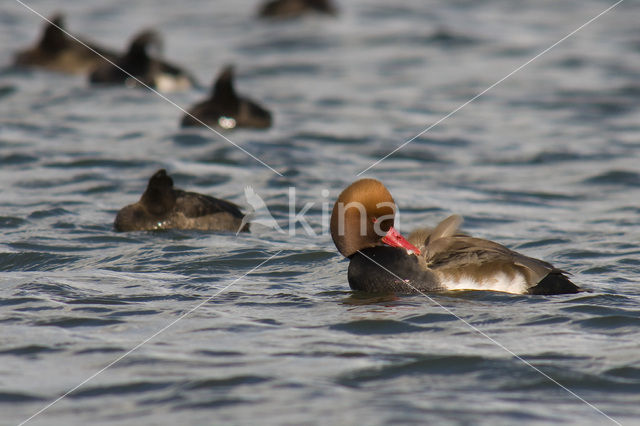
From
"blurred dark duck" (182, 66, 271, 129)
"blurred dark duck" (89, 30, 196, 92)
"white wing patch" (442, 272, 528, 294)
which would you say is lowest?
"white wing patch" (442, 272, 528, 294)

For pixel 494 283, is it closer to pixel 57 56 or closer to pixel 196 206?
pixel 196 206

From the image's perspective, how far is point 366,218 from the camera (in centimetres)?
744

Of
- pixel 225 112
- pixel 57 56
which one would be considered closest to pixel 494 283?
pixel 225 112

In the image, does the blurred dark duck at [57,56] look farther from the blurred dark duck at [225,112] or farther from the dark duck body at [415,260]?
the dark duck body at [415,260]

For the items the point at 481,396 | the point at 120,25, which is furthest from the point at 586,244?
the point at 120,25

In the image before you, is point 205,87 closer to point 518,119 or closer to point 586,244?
point 518,119

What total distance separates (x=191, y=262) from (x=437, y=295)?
93.2 inches

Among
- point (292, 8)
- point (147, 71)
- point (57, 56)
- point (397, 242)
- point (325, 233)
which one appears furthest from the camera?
point (292, 8)

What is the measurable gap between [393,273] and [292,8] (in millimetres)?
18712

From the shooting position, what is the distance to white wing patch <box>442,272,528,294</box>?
730 centimetres

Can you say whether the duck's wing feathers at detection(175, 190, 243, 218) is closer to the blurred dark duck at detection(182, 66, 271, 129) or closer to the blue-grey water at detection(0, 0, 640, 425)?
the blue-grey water at detection(0, 0, 640, 425)

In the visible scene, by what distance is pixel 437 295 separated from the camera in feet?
24.1

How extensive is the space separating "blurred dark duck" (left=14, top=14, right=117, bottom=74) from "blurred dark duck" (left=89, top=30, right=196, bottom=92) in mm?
1380

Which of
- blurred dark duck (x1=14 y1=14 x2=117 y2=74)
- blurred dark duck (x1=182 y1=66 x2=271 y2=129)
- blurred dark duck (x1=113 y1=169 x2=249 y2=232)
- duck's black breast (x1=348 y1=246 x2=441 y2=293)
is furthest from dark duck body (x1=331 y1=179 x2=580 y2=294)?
blurred dark duck (x1=14 y1=14 x2=117 y2=74)
